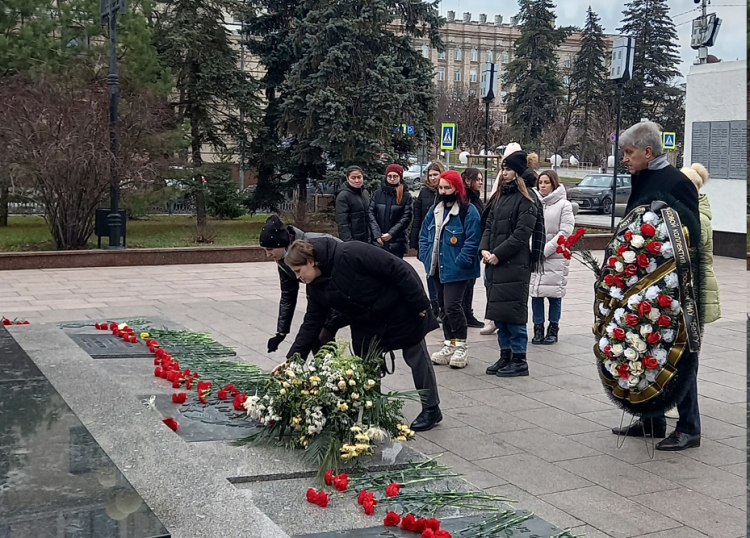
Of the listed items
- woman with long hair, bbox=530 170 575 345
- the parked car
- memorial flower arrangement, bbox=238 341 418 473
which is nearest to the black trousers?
woman with long hair, bbox=530 170 575 345

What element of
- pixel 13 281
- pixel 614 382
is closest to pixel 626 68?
pixel 13 281

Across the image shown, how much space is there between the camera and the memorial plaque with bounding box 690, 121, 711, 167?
54.4 feet

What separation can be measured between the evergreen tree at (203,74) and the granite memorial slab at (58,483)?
650 inches

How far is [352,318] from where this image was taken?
5312mm

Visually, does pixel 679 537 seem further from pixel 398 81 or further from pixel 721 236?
pixel 398 81

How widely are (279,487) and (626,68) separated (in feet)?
61.3

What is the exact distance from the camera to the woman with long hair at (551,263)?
8555mm

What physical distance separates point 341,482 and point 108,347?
13.1 ft

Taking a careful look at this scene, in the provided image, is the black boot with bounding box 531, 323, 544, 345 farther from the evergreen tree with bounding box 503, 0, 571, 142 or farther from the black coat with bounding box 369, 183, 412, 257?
the evergreen tree with bounding box 503, 0, 571, 142

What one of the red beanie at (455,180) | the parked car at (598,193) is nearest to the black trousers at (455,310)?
the red beanie at (455,180)

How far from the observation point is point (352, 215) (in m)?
10.7

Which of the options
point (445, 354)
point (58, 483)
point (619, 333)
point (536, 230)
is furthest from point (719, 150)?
point (58, 483)

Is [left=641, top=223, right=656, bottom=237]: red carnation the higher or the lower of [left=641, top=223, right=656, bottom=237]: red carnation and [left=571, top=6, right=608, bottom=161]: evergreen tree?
the lower

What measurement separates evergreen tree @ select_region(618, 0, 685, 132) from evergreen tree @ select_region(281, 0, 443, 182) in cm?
3204
